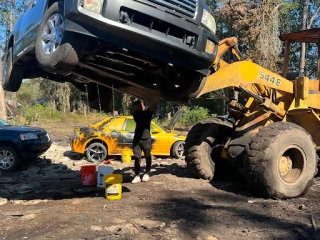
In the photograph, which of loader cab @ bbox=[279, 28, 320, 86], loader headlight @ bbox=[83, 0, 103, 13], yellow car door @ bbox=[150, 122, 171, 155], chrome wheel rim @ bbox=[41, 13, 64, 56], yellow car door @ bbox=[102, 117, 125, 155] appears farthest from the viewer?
yellow car door @ bbox=[150, 122, 171, 155]

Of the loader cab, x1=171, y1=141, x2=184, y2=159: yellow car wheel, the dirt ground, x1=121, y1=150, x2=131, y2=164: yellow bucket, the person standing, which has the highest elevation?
the loader cab

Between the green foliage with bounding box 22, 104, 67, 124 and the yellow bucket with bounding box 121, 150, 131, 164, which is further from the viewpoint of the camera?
the green foliage with bounding box 22, 104, 67, 124

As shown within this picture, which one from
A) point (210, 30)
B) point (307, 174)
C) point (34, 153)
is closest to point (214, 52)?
point (210, 30)

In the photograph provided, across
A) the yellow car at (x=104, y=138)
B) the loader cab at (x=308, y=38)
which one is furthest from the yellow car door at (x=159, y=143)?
the loader cab at (x=308, y=38)

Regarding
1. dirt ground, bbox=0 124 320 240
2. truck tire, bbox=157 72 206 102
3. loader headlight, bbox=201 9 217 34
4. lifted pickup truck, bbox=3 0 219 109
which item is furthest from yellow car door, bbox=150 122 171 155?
loader headlight, bbox=201 9 217 34

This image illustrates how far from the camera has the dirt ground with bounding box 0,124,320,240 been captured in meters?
4.77

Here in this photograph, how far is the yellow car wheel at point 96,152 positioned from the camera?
12289 millimetres

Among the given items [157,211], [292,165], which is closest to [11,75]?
[157,211]

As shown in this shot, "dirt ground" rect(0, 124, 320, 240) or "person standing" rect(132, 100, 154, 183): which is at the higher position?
"person standing" rect(132, 100, 154, 183)

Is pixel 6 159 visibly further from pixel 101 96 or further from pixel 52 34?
pixel 52 34

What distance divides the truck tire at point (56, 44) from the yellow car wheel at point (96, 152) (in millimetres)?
7410

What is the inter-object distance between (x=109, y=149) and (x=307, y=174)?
708cm

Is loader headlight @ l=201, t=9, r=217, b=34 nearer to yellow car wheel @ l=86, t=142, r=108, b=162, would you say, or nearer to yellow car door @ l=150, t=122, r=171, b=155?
yellow car wheel @ l=86, t=142, r=108, b=162

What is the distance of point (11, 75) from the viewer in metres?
6.59
